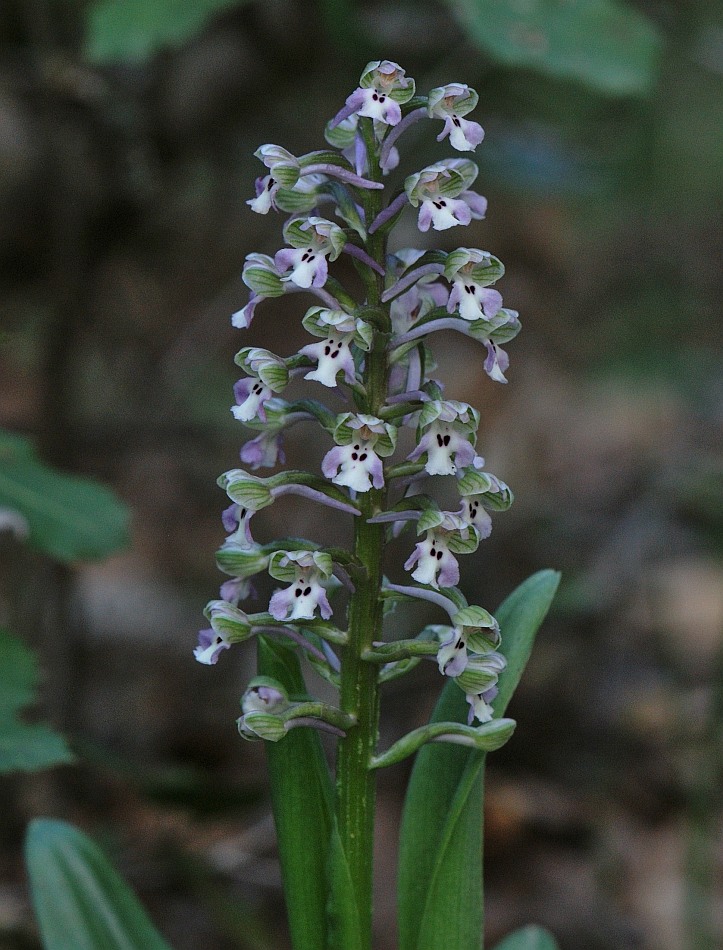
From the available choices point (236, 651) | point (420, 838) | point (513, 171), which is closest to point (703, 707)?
point (236, 651)

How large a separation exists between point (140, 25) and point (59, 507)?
1338 millimetres

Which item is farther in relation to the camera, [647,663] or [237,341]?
[237,341]

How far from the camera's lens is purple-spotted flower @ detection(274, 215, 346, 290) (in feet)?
5.28

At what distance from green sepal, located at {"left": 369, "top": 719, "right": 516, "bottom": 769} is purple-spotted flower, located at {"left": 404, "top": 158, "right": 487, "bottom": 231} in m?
0.81

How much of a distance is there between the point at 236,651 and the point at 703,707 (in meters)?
2.07

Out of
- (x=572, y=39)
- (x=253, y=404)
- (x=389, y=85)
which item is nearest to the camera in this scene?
(x=389, y=85)

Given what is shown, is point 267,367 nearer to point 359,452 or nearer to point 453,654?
point 359,452

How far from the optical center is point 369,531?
1.78 m

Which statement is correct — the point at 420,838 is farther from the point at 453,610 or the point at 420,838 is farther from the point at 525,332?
the point at 525,332

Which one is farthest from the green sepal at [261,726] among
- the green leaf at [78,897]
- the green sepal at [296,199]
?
the green sepal at [296,199]

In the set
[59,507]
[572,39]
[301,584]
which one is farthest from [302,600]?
[572,39]

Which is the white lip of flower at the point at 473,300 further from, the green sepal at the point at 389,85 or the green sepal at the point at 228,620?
the green sepal at the point at 228,620

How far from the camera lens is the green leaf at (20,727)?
6.65 ft

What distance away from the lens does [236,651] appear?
16.2ft
